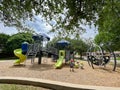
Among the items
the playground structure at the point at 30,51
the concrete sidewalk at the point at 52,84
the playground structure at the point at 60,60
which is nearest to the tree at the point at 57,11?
the concrete sidewalk at the point at 52,84

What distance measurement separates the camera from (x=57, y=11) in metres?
7.25

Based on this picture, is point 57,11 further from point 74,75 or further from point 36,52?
point 36,52

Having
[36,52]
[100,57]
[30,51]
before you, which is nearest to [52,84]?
[100,57]

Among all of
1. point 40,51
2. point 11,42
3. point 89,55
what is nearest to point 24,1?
point 89,55

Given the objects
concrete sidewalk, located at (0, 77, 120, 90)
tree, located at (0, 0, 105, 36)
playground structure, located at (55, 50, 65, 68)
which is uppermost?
tree, located at (0, 0, 105, 36)

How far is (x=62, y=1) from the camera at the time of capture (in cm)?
671

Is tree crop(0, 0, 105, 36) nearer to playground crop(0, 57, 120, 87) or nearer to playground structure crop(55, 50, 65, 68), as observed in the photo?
playground crop(0, 57, 120, 87)

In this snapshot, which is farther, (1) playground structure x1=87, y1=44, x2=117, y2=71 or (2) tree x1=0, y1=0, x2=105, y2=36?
(1) playground structure x1=87, y1=44, x2=117, y2=71

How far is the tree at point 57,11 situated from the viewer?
6.32m

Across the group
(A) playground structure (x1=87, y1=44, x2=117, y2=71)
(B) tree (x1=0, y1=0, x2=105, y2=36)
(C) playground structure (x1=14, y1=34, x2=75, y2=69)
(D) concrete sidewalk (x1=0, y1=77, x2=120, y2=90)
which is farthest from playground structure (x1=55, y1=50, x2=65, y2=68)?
(B) tree (x1=0, y1=0, x2=105, y2=36)

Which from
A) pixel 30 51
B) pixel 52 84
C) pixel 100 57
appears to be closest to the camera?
pixel 52 84

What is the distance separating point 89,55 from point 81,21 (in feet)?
48.2

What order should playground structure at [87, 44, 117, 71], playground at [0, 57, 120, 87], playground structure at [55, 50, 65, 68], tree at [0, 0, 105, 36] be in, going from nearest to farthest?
tree at [0, 0, 105, 36]
playground at [0, 57, 120, 87]
playground structure at [55, 50, 65, 68]
playground structure at [87, 44, 117, 71]

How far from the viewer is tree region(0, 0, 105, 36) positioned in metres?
6.32
